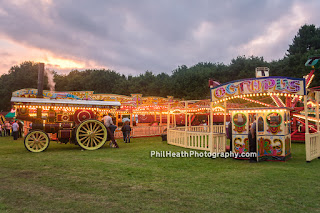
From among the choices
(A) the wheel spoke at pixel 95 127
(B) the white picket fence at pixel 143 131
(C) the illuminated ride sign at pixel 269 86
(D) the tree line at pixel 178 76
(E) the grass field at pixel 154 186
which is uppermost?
(D) the tree line at pixel 178 76

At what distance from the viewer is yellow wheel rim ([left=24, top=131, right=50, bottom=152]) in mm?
9870

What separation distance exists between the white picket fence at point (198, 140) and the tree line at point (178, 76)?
20159 mm

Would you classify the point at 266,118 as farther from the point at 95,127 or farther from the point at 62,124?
the point at 62,124

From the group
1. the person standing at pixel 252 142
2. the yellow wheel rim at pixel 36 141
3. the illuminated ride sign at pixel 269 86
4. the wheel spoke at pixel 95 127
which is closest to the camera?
the illuminated ride sign at pixel 269 86

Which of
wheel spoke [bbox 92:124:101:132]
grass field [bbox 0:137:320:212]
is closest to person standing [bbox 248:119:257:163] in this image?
grass field [bbox 0:137:320:212]

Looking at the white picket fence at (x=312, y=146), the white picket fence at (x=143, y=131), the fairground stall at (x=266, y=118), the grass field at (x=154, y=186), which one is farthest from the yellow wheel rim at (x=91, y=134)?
the white picket fence at (x=312, y=146)

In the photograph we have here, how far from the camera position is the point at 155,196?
14.8 feet

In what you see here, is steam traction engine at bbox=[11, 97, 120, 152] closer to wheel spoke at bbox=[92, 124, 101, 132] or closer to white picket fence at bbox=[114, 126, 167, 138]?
wheel spoke at bbox=[92, 124, 101, 132]

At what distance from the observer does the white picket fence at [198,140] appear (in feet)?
31.3

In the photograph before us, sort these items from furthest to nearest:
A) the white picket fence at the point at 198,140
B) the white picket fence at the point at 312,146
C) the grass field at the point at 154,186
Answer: the white picket fence at the point at 198,140 → the white picket fence at the point at 312,146 → the grass field at the point at 154,186

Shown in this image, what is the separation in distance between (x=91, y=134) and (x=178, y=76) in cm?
2820

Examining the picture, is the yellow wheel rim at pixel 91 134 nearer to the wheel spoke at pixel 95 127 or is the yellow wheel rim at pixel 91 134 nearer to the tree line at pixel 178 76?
the wheel spoke at pixel 95 127

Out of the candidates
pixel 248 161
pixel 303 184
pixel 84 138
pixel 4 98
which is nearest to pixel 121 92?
pixel 4 98

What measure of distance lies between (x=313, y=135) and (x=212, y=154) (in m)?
3.56
